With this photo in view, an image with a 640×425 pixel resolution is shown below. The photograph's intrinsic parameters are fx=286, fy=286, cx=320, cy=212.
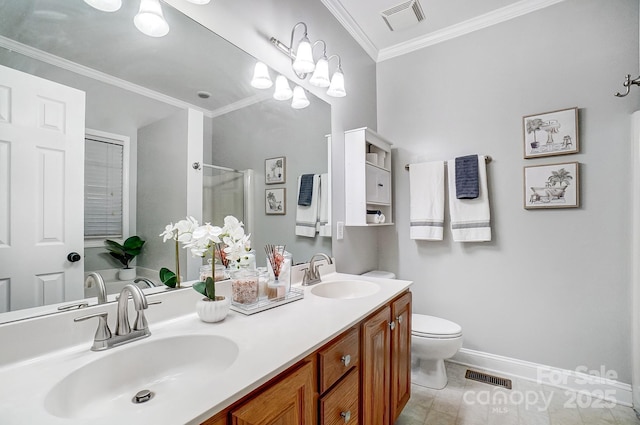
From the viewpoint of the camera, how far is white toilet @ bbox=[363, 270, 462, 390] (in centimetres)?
185

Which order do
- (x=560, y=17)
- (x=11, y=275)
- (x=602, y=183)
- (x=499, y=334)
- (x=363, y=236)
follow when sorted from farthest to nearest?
(x=363, y=236), (x=499, y=334), (x=560, y=17), (x=602, y=183), (x=11, y=275)

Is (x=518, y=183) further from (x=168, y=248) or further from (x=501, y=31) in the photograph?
(x=168, y=248)

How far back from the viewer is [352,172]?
6.92 feet

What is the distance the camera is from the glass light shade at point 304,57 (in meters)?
1.61

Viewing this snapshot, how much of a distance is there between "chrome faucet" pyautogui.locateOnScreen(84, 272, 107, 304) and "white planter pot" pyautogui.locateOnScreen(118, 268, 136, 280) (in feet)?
0.25

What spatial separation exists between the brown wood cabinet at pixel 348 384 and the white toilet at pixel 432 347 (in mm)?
296

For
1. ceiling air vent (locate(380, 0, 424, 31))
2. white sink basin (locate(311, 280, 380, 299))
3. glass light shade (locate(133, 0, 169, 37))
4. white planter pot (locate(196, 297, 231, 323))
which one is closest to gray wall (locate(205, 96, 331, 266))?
white sink basin (locate(311, 280, 380, 299))

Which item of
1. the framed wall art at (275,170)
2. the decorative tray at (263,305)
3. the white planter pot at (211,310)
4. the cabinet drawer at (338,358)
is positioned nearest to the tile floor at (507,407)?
the cabinet drawer at (338,358)

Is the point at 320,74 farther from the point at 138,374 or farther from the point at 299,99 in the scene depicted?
the point at 138,374

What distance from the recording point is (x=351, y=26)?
7.39 ft

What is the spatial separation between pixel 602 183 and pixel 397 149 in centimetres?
141

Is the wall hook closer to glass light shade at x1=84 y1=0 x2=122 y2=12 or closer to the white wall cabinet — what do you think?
the white wall cabinet

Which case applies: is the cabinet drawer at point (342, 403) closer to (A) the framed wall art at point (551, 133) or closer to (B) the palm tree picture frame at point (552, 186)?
(B) the palm tree picture frame at point (552, 186)

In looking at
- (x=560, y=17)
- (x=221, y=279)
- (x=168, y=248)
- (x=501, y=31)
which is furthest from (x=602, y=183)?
(x=168, y=248)
